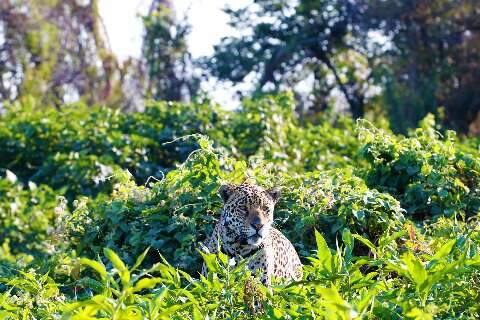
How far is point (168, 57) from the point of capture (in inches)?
869

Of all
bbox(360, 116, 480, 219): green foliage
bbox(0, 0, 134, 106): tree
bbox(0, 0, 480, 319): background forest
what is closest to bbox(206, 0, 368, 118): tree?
bbox(0, 0, 480, 319): background forest

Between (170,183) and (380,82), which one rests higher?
(170,183)

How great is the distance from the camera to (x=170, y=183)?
7.52 m

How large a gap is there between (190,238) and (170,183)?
64 cm

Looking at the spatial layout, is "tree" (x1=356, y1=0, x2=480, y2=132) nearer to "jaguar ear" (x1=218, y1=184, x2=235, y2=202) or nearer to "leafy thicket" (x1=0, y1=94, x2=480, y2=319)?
"leafy thicket" (x1=0, y1=94, x2=480, y2=319)

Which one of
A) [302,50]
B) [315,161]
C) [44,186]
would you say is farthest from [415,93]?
[44,186]

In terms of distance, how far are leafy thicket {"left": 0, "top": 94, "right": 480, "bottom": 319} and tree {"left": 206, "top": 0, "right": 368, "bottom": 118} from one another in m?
6.72

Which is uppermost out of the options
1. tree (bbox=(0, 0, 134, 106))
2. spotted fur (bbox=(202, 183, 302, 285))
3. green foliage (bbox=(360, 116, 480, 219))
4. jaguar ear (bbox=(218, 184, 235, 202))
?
jaguar ear (bbox=(218, 184, 235, 202))

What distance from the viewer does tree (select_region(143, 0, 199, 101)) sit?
21.8 metres

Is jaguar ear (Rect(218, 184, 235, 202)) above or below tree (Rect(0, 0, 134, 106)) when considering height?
above

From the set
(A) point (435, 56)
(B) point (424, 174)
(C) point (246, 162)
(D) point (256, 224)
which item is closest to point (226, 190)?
(D) point (256, 224)

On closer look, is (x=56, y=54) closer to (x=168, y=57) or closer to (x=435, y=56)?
(x=168, y=57)

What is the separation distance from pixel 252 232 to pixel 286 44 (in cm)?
1508

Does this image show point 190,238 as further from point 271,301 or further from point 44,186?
point 44,186
